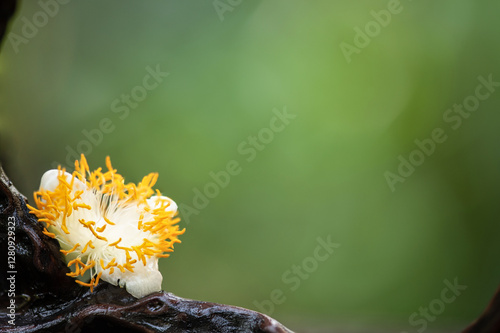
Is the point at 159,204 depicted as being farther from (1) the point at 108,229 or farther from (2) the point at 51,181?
(2) the point at 51,181

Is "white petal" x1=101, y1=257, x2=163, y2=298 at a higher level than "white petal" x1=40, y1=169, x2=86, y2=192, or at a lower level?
lower

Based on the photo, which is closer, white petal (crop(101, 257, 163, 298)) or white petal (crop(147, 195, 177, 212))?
white petal (crop(101, 257, 163, 298))

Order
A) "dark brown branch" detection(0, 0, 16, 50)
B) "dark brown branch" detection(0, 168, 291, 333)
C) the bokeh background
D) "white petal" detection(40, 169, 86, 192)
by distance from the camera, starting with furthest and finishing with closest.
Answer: the bokeh background, "white petal" detection(40, 169, 86, 192), "dark brown branch" detection(0, 168, 291, 333), "dark brown branch" detection(0, 0, 16, 50)

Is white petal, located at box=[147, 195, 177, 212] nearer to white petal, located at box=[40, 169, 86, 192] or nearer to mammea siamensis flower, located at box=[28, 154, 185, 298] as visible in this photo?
mammea siamensis flower, located at box=[28, 154, 185, 298]

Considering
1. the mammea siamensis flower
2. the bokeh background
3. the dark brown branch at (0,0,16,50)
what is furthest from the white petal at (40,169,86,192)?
the bokeh background

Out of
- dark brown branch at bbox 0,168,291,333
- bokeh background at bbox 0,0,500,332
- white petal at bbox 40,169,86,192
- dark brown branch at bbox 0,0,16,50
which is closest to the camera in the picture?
dark brown branch at bbox 0,0,16,50

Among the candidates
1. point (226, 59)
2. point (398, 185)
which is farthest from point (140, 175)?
point (398, 185)

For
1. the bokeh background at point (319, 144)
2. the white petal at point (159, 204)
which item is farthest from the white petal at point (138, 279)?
the bokeh background at point (319, 144)

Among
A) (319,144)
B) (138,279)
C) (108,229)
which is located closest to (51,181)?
(108,229)
